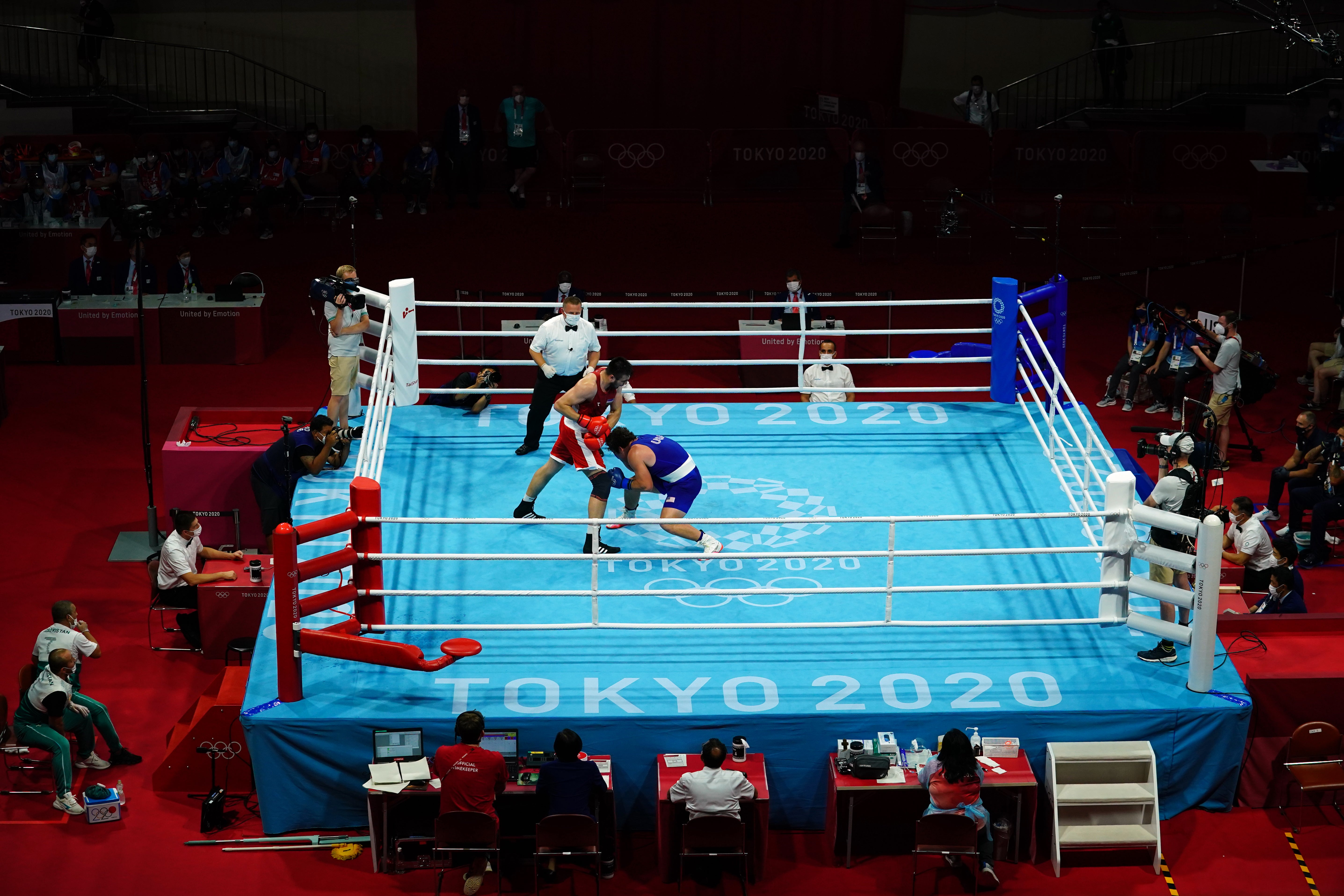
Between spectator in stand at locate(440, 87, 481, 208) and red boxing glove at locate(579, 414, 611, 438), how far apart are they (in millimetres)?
12225

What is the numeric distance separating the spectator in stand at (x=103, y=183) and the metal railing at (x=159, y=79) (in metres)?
2.52

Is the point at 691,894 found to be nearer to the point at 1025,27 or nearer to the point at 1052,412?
the point at 1052,412

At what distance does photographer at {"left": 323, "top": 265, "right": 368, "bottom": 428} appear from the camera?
486 inches

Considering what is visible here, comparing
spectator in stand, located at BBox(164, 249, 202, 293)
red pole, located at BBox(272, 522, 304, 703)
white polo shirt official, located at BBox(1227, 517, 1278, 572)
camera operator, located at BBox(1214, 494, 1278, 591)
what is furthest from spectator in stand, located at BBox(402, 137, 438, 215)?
red pole, located at BBox(272, 522, 304, 703)

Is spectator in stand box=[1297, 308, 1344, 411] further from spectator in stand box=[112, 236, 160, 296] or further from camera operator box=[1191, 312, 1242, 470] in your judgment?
spectator in stand box=[112, 236, 160, 296]

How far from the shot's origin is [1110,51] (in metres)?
23.8

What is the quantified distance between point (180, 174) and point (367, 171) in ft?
8.52

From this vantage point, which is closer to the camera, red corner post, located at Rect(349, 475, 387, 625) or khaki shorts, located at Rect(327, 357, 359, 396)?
red corner post, located at Rect(349, 475, 387, 625)

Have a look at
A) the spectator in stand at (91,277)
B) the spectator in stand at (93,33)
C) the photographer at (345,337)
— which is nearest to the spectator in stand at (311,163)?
the spectator in stand at (91,277)

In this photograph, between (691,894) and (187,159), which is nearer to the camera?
(691,894)

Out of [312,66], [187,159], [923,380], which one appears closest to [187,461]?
[923,380]

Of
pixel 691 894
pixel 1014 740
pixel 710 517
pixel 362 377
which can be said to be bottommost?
pixel 691 894

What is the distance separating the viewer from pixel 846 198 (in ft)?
69.3

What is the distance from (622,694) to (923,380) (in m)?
9.63
